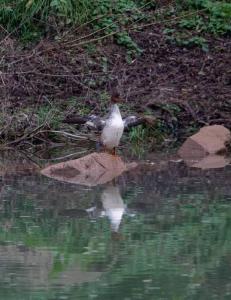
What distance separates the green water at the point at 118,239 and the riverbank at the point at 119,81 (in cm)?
276

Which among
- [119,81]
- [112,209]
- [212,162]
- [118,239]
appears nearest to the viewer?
[118,239]

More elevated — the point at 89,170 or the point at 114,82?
the point at 89,170

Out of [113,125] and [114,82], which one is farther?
[114,82]

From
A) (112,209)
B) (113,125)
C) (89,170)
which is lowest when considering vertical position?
(89,170)

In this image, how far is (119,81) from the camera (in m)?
14.1

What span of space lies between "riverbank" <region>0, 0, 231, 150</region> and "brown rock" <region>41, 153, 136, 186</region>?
1.90m

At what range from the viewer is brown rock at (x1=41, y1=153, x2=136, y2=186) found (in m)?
10.1

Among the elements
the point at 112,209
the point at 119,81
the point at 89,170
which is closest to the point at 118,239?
the point at 112,209

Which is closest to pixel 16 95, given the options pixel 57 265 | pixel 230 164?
pixel 230 164

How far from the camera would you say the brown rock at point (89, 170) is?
399 inches

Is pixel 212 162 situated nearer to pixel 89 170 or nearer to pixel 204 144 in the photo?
pixel 204 144

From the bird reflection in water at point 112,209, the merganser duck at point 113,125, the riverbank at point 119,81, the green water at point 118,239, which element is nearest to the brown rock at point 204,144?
the riverbank at point 119,81

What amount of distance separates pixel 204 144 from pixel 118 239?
534 cm

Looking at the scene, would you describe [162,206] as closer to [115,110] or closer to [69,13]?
[115,110]
